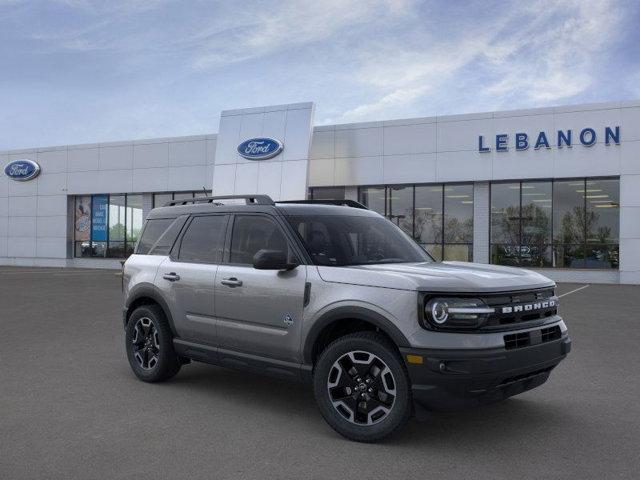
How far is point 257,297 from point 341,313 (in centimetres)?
94

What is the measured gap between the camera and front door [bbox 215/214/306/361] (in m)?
5.11

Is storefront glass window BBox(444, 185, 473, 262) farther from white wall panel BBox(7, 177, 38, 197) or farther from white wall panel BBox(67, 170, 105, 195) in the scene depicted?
white wall panel BBox(7, 177, 38, 197)

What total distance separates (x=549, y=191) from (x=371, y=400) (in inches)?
853

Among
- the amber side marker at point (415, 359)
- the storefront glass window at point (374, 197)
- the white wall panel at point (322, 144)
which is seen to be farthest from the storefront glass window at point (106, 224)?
the amber side marker at point (415, 359)

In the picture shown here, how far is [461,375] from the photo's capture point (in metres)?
4.20

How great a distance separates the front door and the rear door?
154 mm

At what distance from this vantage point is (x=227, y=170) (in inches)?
1086

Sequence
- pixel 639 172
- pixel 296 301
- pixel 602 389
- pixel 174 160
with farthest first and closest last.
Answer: pixel 174 160 → pixel 639 172 → pixel 602 389 → pixel 296 301

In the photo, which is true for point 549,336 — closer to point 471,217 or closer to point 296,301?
point 296,301

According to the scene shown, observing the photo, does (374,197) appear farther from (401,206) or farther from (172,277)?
(172,277)

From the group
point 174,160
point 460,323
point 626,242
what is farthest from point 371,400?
point 174,160

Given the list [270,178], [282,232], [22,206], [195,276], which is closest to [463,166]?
[270,178]

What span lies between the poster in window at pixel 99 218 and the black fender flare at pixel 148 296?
90.1 feet

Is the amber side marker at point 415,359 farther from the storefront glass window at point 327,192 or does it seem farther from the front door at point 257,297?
the storefront glass window at point 327,192
